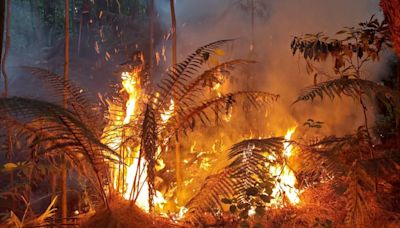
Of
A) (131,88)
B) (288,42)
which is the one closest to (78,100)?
(131,88)

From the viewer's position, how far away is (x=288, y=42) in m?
8.98

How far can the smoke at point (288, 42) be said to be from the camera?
8672 millimetres

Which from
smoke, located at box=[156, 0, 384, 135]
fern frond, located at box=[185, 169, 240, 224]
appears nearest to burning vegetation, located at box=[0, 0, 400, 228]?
fern frond, located at box=[185, 169, 240, 224]

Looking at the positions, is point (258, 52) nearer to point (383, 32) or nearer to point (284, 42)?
point (284, 42)

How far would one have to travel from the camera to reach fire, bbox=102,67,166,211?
5.22m

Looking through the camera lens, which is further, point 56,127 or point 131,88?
point 131,88

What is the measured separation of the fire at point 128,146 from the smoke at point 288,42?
358 centimetres

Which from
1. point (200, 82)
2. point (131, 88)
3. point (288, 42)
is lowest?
point (200, 82)

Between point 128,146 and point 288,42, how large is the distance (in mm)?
4828

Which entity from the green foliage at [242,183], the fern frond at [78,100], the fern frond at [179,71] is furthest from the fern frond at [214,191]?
the fern frond at [78,100]

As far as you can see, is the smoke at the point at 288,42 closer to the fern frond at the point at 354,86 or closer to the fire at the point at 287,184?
the fire at the point at 287,184

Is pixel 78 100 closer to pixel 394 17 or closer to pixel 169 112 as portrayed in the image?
pixel 169 112

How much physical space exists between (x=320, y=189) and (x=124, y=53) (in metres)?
10.7

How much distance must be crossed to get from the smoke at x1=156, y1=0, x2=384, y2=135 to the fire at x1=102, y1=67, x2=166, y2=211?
11.8 feet
